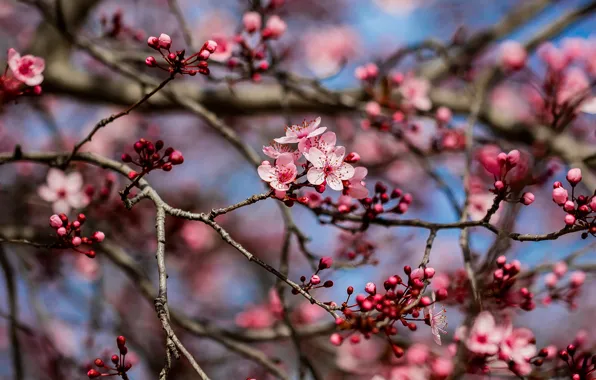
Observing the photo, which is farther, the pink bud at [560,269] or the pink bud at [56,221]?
the pink bud at [560,269]

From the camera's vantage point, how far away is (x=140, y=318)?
274 inches

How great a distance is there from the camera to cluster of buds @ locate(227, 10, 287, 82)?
8.94 ft

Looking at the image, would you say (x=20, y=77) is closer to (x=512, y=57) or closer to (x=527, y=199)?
(x=527, y=199)

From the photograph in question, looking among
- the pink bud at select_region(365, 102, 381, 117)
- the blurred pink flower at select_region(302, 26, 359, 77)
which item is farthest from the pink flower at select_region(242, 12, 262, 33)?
the blurred pink flower at select_region(302, 26, 359, 77)

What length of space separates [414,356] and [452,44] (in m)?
1.95

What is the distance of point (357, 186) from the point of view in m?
1.91

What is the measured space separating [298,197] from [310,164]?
145 mm

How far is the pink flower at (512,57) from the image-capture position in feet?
11.4

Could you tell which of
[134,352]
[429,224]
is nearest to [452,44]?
[429,224]

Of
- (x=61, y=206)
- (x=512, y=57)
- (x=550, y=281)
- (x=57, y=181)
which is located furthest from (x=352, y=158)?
(x=512, y=57)

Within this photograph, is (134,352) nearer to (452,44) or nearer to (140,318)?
(452,44)

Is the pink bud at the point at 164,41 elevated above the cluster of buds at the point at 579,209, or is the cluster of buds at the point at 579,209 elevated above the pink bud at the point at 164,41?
the pink bud at the point at 164,41

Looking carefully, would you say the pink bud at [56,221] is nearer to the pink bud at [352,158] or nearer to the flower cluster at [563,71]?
the pink bud at [352,158]

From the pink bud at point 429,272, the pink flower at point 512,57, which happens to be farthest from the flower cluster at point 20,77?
the pink flower at point 512,57
